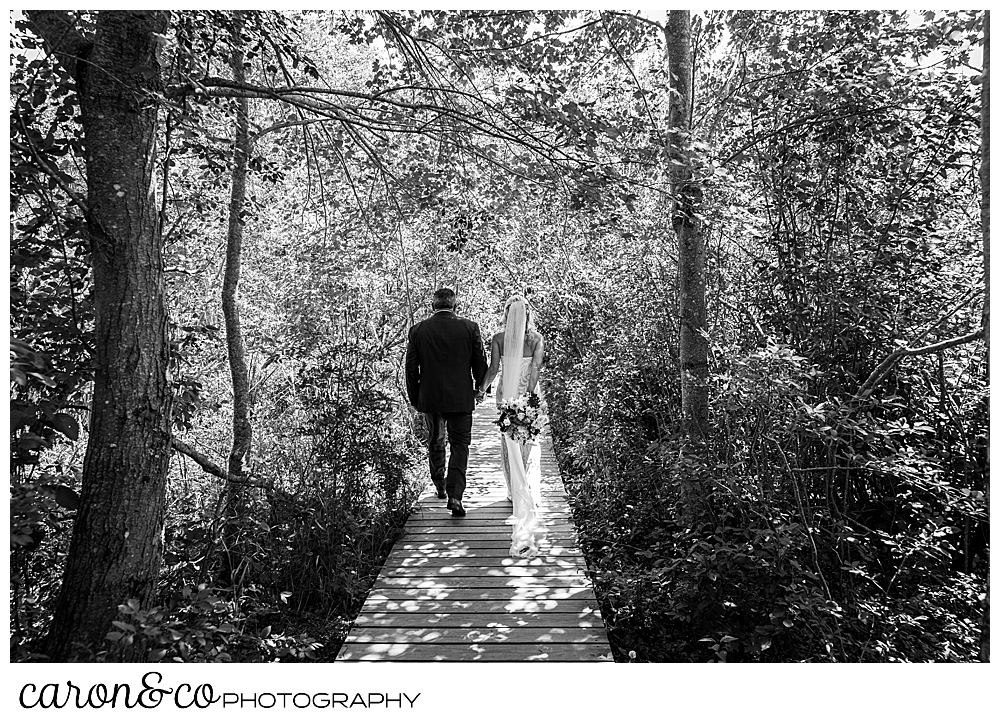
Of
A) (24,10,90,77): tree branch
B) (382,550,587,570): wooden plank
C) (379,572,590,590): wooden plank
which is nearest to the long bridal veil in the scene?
(382,550,587,570): wooden plank

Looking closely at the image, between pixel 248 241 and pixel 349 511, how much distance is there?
626cm

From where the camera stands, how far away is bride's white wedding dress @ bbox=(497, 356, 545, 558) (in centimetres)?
548

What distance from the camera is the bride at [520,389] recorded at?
5660mm

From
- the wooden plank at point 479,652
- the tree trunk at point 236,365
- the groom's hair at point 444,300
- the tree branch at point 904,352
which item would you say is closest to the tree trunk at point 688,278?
the tree branch at point 904,352

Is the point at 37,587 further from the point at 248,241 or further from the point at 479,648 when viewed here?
the point at 248,241

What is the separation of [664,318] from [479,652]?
3.16 meters

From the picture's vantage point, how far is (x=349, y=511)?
526 cm

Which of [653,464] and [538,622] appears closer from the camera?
[538,622]

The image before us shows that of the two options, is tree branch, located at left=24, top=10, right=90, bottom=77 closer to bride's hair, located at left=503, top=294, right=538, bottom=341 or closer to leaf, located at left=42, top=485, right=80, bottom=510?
leaf, located at left=42, top=485, right=80, bottom=510

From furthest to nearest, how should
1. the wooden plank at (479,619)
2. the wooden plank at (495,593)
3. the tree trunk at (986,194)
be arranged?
the wooden plank at (495,593), the wooden plank at (479,619), the tree trunk at (986,194)

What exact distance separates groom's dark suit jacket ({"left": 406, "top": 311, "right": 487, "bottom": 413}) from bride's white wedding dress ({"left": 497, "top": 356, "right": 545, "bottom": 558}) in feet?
Answer: 0.95

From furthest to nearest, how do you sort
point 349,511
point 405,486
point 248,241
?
point 248,241
point 405,486
point 349,511

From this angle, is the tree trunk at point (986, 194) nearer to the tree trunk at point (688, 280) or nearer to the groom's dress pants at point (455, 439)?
the tree trunk at point (688, 280)

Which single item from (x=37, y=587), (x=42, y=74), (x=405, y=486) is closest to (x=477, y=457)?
(x=405, y=486)
